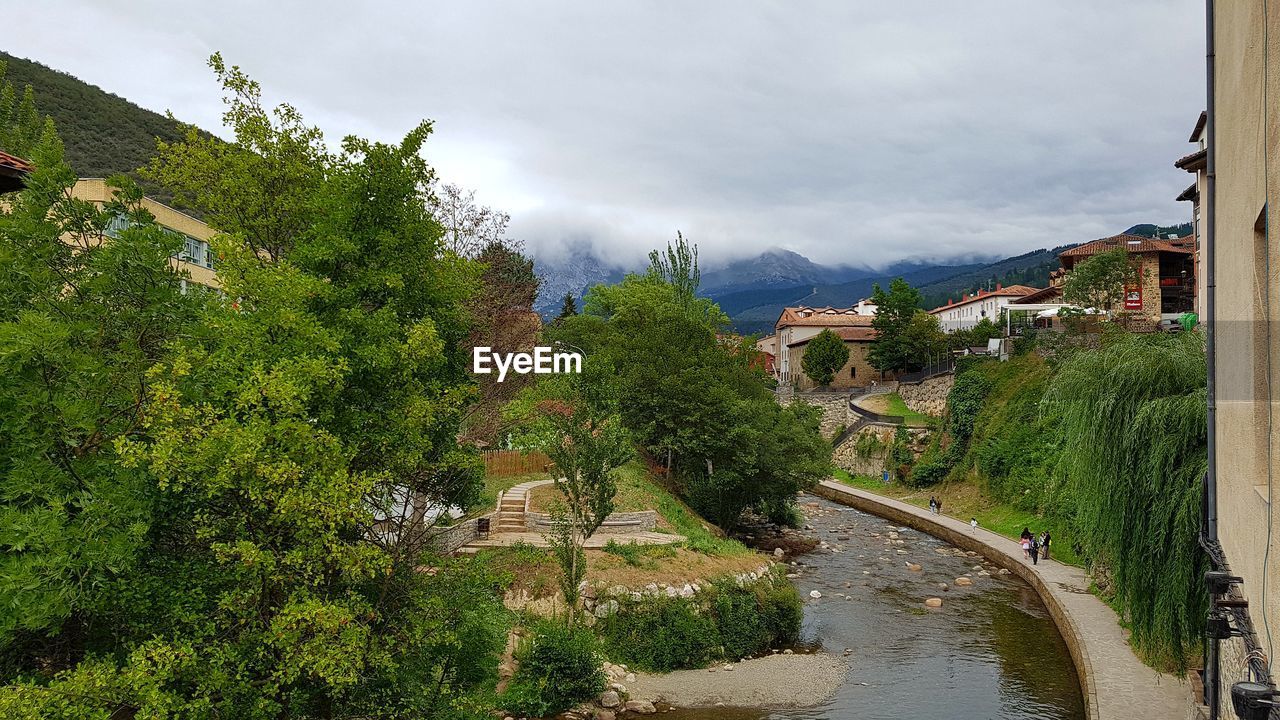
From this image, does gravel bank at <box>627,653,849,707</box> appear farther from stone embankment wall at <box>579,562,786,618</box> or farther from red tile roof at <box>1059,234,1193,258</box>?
red tile roof at <box>1059,234,1193,258</box>

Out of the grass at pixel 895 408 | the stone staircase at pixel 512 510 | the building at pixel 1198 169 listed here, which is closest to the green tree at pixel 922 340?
the grass at pixel 895 408

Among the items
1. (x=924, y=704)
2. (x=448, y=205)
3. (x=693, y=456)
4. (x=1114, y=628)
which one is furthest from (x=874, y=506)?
(x=448, y=205)

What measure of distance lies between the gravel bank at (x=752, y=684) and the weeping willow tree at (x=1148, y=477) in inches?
252

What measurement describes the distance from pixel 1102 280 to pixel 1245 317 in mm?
42843

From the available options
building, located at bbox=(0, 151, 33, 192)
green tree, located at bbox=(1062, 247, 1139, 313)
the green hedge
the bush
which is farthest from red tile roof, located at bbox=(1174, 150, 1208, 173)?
building, located at bbox=(0, 151, 33, 192)

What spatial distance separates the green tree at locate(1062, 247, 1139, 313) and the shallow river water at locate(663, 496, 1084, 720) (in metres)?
20.8

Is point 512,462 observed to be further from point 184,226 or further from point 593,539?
point 184,226

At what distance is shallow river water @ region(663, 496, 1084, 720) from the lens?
1596 centimetres

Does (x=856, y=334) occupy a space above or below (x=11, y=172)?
above

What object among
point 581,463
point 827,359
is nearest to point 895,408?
point 827,359

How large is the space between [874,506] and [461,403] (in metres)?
35.4

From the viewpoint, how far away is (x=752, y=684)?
56.6ft

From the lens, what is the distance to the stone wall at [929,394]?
51.1m

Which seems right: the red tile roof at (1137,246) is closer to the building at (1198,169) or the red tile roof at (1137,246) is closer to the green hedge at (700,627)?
the building at (1198,169)
